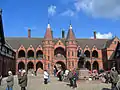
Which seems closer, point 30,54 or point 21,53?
point 21,53

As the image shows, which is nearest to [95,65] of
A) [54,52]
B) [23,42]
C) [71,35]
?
[71,35]

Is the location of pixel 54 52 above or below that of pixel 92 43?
below

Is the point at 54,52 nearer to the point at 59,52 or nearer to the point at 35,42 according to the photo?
the point at 59,52

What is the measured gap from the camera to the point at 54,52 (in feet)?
204

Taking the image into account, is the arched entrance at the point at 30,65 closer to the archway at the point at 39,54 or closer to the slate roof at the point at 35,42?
the archway at the point at 39,54

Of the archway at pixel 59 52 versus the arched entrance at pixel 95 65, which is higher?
the archway at pixel 59 52

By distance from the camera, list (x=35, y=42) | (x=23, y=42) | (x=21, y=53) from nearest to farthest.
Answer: (x=21, y=53)
(x=23, y=42)
(x=35, y=42)

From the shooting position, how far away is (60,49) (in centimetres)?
6272

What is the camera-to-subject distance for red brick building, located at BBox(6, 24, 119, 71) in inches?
2318

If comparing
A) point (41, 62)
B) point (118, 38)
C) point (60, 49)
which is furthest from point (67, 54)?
point (118, 38)

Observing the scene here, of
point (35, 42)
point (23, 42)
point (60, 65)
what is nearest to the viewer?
point (23, 42)

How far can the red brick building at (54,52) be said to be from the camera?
A: 58.9 metres

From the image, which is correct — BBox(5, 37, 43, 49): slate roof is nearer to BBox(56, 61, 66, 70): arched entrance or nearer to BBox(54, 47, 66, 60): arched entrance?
BBox(54, 47, 66, 60): arched entrance

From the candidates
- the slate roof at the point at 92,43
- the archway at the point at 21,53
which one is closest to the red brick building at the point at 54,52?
the archway at the point at 21,53
